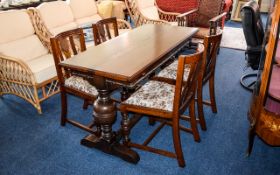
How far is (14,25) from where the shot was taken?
2807 mm

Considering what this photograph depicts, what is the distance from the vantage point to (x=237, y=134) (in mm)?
2205

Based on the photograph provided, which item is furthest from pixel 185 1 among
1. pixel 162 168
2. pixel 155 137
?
pixel 162 168

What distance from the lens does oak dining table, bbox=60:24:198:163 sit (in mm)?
1601

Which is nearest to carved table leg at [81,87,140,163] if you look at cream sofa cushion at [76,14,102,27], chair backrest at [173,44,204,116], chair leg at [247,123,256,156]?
chair backrest at [173,44,204,116]

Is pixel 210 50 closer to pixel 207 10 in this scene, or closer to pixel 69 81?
pixel 69 81

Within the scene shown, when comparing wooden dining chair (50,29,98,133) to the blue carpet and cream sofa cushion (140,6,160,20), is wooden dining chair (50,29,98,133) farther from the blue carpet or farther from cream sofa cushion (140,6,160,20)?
cream sofa cushion (140,6,160,20)

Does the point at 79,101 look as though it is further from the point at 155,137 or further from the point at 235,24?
the point at 235,24

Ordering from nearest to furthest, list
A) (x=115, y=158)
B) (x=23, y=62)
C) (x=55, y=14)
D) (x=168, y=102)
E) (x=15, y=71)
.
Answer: (x=168, y=102) < (x=115, y=158) < (x=23, y=62) < (x=15, y=71) < (x=55, y=14)

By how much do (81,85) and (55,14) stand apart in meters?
1.61

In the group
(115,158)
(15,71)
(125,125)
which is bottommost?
(115,158)

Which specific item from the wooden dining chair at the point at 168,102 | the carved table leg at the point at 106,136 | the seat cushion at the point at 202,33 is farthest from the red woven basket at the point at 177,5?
the carved table leg at the point at 106,136

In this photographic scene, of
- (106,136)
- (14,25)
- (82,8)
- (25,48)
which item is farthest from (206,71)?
(82,8)

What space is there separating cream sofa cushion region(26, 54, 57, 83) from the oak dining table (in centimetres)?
83

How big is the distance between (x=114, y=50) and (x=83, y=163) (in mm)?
924
